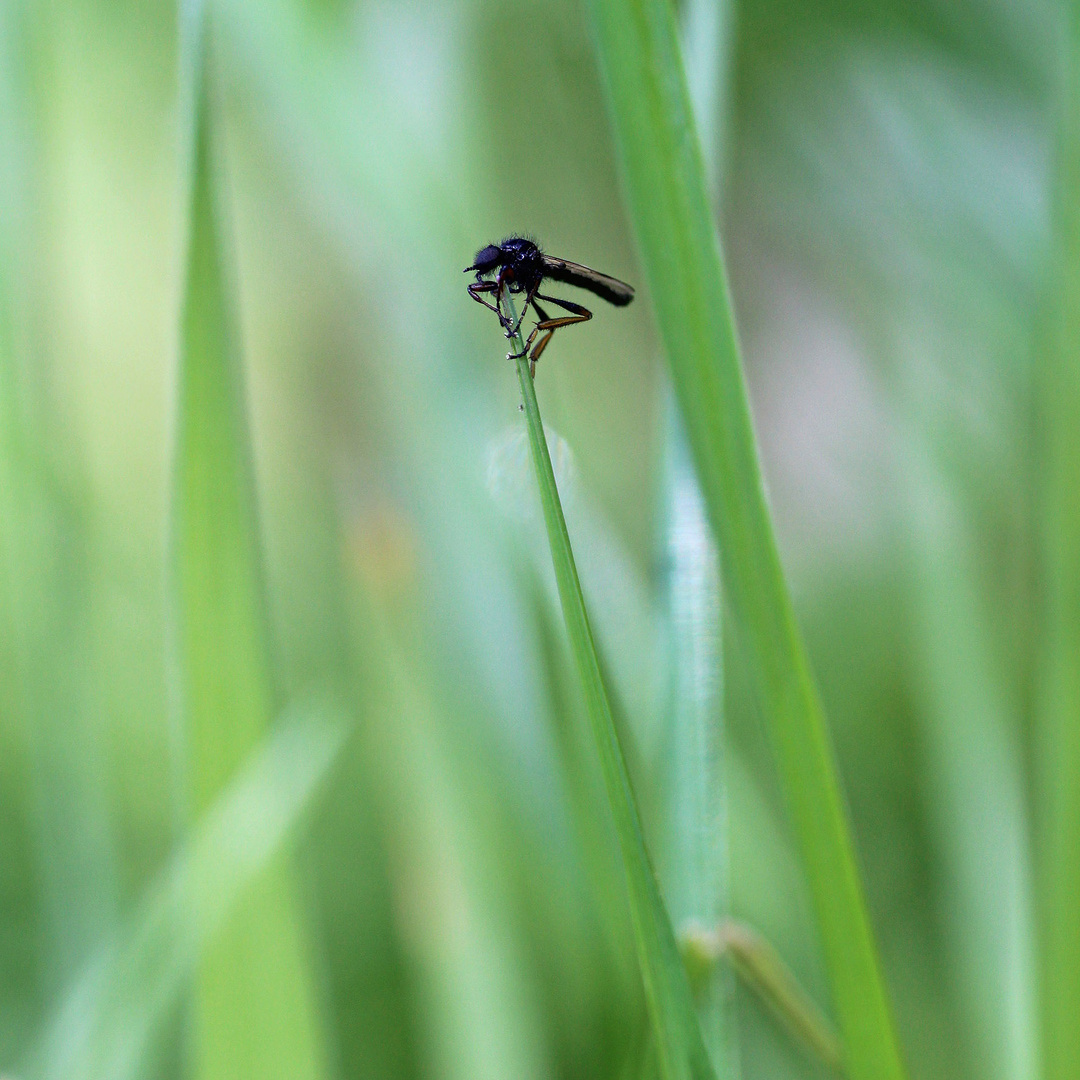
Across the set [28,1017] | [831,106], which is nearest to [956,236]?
[831,106]

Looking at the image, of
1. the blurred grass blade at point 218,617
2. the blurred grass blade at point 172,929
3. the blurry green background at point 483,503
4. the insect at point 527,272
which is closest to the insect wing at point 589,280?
the insect at point 527,272

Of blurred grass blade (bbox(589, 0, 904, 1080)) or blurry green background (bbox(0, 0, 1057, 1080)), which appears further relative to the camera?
blurry green background (bbox(0, 0, 1057, 1080))

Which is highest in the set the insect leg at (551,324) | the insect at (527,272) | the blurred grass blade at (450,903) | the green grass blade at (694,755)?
the insect at (527,272)

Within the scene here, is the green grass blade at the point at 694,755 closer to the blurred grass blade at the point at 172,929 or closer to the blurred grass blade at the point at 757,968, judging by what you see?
the blurred grass blade at the point at 757,968

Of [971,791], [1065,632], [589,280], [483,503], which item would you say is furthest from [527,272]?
[971,791]

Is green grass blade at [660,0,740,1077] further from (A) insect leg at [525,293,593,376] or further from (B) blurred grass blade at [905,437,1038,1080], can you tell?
(B) blurred grass blade at [905,437,1038,1080]

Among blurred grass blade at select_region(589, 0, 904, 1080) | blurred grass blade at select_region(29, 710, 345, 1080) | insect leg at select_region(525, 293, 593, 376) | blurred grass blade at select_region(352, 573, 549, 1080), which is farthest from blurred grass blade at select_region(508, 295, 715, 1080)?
blurred grass blade at select_region(352, 573, 549, 1080)

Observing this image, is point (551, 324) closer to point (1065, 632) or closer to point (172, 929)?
point (1065, 632)

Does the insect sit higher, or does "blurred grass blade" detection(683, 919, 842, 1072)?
the insect
